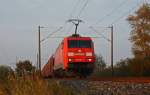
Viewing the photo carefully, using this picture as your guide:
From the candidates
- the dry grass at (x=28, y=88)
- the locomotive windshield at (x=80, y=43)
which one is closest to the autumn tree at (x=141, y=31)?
the locomotive windshield at (x=80, y=43)

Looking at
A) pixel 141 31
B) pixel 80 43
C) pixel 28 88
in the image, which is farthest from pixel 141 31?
pixel 28 88

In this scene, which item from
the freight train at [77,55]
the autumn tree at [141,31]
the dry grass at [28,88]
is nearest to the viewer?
the dry grass at [28,88]

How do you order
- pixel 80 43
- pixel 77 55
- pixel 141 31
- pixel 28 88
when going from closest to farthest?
pixel 28 88, pixel 77 55, pixel 80 43, pixel 141 31

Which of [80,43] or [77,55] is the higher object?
[80,43]

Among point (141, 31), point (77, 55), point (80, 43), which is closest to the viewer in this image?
point (77, 55)

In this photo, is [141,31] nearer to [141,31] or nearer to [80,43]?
[141,31]

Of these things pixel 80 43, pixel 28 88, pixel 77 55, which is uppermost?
pixel 80 43

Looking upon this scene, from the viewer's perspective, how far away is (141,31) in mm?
58438

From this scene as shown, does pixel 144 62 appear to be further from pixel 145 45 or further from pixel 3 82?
pixel 3 82

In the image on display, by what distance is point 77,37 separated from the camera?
33.3 m

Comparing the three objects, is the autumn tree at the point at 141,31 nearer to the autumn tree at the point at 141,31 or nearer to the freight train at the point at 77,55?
the autumn tree at the point at 141,31

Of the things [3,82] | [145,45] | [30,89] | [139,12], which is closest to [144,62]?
[145,45]

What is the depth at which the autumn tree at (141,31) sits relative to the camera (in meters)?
56.5

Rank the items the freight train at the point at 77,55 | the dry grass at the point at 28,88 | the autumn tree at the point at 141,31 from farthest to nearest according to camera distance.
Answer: the autumn tree at the point at 141,31 < the freight train at the point at 77,55 < the dry grass at the point at 28,88
